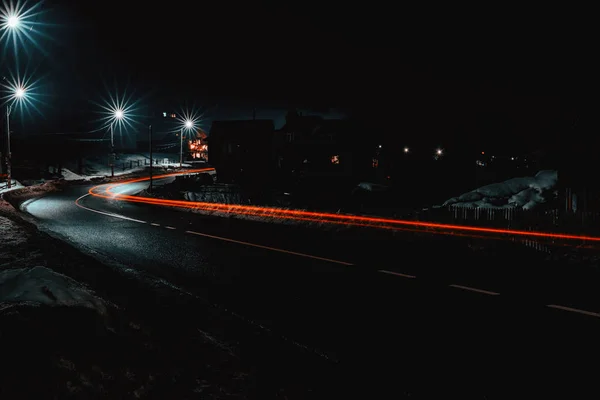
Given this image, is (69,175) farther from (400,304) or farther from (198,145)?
(198,145)

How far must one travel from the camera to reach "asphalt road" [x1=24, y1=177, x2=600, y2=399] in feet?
14.9

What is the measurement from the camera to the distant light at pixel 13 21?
1575cm

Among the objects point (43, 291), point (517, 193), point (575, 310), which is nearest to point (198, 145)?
point (517, 193)

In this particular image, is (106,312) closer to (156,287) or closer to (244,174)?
(156,287)

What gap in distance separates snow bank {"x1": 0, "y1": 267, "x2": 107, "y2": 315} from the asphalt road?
234cm

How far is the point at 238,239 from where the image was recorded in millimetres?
14180

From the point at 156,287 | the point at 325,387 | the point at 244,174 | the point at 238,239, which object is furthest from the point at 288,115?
the point at 325,387

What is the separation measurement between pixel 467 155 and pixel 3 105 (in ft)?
185

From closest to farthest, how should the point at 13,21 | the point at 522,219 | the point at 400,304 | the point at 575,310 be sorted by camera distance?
1. the point at 575,310
2. the point at 400,304
3. the point at 522,219
4. the point at 13,21

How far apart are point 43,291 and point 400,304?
5.45 metres

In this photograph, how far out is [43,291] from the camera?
496 centimetres

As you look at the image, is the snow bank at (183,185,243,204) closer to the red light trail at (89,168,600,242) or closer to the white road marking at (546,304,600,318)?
the red light trail at (89,168,600,242)

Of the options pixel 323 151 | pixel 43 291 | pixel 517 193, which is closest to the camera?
pixel 43 291

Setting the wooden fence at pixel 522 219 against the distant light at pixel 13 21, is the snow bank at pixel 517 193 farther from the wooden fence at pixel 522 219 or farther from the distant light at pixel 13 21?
the distant light at pixel 13 21
